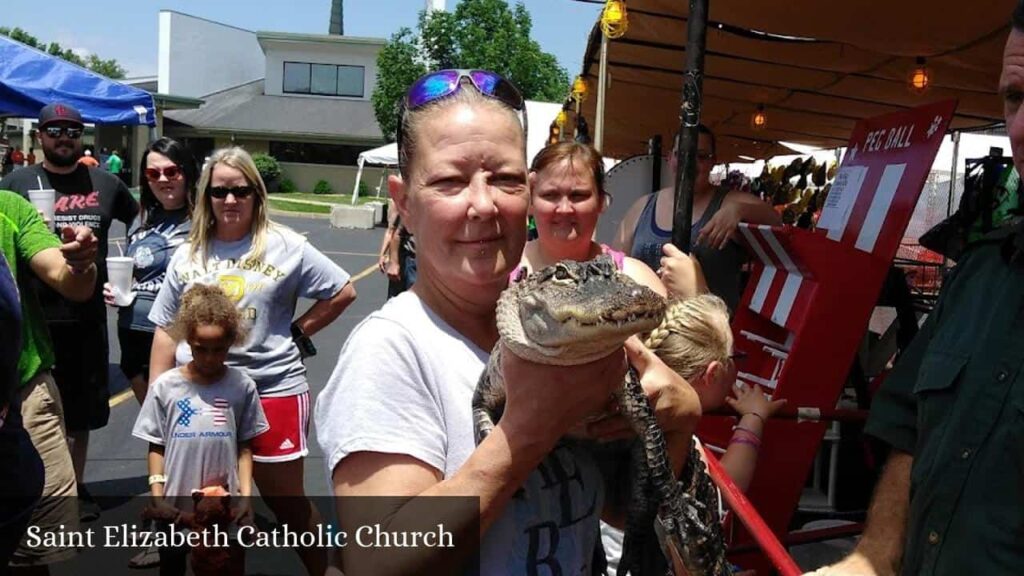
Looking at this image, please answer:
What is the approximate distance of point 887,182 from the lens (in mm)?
3498

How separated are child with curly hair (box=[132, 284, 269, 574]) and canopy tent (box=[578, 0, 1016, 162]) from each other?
3193 millimetres

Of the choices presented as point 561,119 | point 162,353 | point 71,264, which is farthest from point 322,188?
point 71,264

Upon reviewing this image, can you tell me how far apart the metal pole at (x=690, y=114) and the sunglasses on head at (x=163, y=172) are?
2.89 metres

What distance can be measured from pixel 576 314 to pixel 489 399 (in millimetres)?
278

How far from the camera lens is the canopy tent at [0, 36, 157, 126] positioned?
698 cm

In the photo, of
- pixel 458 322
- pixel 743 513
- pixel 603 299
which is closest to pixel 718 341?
pixel 743 513

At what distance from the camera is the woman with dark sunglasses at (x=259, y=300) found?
3.86 metres

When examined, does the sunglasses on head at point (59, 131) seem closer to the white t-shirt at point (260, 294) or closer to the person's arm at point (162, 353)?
the white t-shirt at point (260, 294)

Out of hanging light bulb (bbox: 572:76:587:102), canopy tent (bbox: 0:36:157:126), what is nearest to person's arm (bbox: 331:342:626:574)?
canopy tent (bbox: 0:36:157:126)

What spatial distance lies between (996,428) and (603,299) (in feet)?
3.43

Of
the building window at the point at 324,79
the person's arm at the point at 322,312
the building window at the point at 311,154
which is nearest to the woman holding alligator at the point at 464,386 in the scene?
the person's arm at the point at 322,312

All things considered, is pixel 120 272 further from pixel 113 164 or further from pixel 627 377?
pixel 113 164

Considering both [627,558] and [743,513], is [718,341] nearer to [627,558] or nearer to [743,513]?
[743,513]

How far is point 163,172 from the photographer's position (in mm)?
4551
